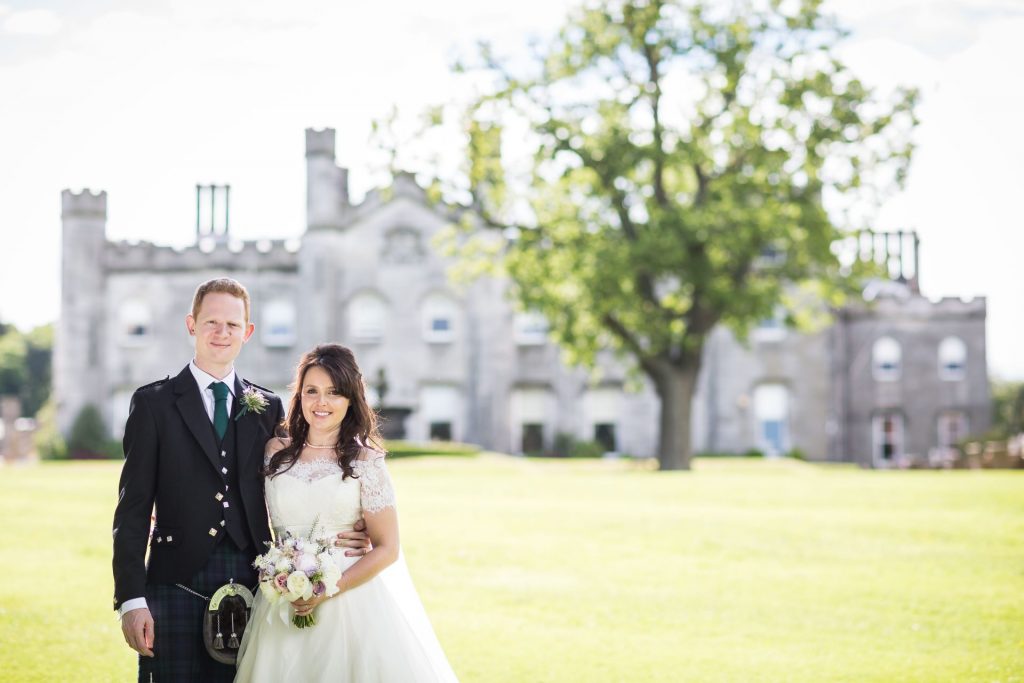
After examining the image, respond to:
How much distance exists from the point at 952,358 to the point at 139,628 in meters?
44.1

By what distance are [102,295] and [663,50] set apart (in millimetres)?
24928

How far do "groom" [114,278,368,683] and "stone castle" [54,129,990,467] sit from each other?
34.6m

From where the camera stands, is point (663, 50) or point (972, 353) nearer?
point (663, 50)

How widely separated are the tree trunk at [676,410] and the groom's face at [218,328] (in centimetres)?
2503

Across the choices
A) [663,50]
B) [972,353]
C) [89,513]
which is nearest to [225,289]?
[89,513]

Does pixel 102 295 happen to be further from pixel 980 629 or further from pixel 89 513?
pixel 980 629

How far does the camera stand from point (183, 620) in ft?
16.6

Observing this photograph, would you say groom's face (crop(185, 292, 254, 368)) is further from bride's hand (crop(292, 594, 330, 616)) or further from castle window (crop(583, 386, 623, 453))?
castle window (crop(583, 386, 623, 453))

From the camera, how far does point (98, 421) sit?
42.1 m

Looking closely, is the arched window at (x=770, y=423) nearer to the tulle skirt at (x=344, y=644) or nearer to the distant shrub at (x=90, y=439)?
the distant shrub at (x=90, y=439)

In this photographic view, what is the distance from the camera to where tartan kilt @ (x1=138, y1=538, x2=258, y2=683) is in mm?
5043

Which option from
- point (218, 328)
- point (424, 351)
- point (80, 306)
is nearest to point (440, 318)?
point (424, 351)

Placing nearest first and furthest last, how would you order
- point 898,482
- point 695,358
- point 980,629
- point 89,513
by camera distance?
1. point 980,629
2. point 89,513
3. point 898,482
4. point 695,358

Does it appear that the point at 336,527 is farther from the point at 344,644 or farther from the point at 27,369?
the point at 27,369
